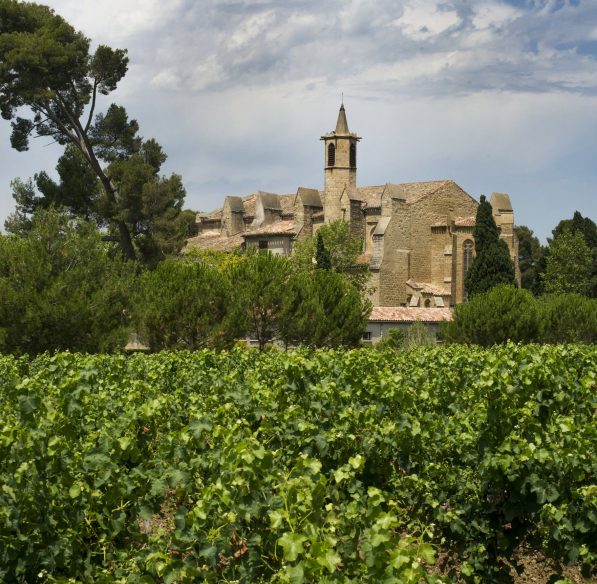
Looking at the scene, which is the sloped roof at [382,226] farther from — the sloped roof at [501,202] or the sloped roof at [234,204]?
the sloped roof at [234,204]

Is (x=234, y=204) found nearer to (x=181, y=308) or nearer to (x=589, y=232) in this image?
(x=589, y=232)

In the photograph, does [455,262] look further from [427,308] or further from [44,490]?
[44,490]

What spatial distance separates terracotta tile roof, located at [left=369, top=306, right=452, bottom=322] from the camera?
52312 mm

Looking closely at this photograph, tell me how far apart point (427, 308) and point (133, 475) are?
50.5m

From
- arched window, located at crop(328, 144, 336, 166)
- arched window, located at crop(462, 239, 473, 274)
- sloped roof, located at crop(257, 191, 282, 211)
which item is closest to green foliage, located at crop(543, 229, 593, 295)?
arched window, located at crop(462, 239, 473, 274)

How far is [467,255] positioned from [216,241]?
1894 centimetres

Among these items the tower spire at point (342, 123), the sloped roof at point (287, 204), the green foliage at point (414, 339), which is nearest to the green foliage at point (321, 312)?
the green foliage at point (414, 339)

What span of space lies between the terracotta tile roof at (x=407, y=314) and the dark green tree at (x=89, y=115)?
13.8 metres

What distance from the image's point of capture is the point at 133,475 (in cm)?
769

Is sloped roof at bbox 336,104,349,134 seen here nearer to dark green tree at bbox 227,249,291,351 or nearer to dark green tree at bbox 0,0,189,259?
dark green tree at bbox 0,0,189,259

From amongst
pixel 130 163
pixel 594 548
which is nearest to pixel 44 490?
pixel 594 548

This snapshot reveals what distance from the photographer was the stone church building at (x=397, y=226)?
197 feet

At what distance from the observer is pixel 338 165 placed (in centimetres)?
6381

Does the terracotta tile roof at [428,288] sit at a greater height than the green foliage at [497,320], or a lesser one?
greater
